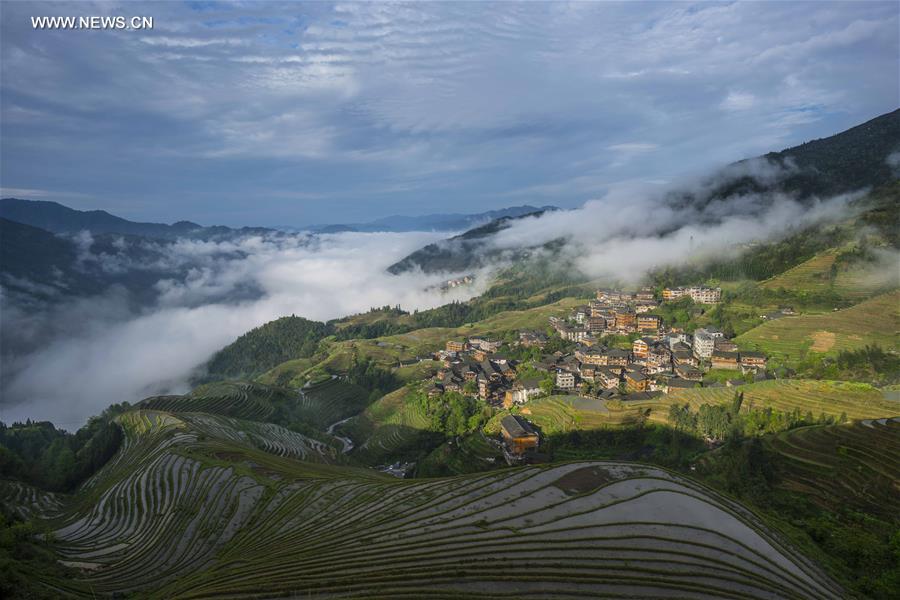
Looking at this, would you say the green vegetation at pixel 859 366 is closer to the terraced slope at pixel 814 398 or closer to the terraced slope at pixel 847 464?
the terraced slope at pixel 814 398

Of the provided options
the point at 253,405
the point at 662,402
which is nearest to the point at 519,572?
the point at 662,402

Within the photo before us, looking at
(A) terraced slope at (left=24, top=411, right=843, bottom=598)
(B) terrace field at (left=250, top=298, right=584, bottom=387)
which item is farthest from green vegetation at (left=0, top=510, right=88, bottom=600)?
(B) terrace field at (left=250, top=298, right=584, bottom=387)

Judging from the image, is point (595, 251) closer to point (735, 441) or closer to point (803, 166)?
point (803, 166)

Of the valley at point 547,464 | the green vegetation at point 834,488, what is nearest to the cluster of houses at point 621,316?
the valley at point 547,464

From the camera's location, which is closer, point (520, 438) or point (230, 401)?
point (520, 438)

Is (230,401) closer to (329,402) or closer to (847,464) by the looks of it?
(329,402)

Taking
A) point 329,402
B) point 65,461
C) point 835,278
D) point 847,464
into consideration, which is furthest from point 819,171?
point 65,461

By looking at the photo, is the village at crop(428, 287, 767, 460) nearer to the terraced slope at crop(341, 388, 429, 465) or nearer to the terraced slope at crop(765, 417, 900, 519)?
the terraced slope at crop(341, 388, 429, 465)
